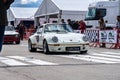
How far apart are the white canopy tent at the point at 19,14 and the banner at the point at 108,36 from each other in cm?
3158

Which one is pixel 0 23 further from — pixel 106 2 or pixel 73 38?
pixel 106 2

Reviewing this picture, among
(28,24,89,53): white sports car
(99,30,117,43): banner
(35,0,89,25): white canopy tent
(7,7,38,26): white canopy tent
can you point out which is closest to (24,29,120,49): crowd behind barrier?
(99,30,117,43): banner

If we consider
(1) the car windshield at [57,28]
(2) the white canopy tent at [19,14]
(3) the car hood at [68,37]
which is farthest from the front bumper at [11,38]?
(2) the white canopy tent at [19,14]

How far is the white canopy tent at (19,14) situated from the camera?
182 feet

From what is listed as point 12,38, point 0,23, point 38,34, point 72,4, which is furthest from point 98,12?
point 0,23

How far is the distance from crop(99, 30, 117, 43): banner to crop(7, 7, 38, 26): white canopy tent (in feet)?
104

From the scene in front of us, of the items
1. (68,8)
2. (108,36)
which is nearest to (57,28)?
(108,36)

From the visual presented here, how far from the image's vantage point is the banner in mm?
23234

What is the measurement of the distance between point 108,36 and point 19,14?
33821 millimetres

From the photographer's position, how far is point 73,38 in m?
17.9

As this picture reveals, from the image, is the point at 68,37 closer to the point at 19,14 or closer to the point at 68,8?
the point at 68,8

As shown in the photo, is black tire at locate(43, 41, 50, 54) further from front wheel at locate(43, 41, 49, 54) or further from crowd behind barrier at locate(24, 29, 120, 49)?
crowd behind barrier at locate(24, 29, 120, 49)

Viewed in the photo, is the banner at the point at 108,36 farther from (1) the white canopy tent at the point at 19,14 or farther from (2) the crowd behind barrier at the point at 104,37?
(1) the white canopy tent at the point at 19,14

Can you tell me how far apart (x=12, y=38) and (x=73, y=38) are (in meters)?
12.8
